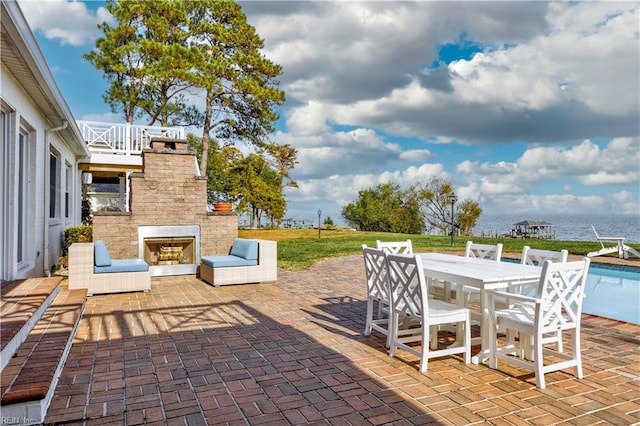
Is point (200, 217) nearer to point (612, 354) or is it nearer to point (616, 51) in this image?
point (612, 354)

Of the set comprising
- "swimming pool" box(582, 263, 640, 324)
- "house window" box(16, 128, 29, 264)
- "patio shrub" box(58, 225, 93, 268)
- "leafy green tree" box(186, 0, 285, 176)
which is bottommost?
"swimming pool" box(582, 263, 640, 324)

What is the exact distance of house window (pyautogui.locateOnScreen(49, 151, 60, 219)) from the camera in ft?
29.9

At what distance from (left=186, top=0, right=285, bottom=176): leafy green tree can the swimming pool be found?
14318 millimetres

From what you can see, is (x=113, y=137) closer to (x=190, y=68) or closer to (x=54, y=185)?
(x=54, y=185)

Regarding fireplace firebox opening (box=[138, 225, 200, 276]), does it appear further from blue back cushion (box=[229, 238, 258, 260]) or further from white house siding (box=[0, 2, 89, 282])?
white house siding (box=[0, 2, 89, 282])

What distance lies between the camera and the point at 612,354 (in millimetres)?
4137

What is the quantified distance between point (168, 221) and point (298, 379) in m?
5.98

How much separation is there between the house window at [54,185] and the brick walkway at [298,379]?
4.84 metres

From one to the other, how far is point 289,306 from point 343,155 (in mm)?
25332

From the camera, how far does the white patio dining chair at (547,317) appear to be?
3348mm

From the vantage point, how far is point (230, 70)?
60.3ft

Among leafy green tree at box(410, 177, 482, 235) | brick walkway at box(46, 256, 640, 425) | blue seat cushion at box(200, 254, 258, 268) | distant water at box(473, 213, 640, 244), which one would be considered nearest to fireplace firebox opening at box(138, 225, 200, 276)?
blue seat cushion at box(200, 254, 258, 268)

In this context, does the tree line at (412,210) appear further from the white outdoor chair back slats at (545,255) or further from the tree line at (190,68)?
the white outdoor chair back slats at (545,255)


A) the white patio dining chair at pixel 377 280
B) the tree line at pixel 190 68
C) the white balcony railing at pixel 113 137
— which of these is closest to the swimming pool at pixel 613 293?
the white patio dining chair at pixel 377 280
